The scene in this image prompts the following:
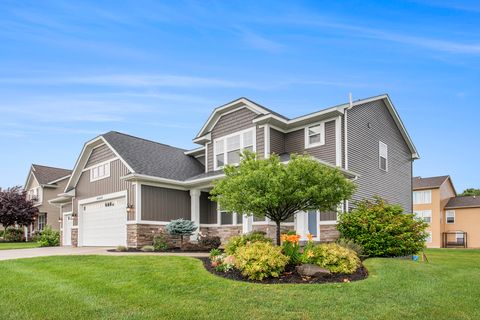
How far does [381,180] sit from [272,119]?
6794 millimetres

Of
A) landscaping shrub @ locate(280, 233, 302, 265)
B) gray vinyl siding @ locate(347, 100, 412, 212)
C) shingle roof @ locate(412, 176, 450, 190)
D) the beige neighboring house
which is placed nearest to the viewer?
landscaping shrub @ locate(280, 233, 302, 265)

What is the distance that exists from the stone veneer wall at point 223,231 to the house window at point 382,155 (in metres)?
7.95

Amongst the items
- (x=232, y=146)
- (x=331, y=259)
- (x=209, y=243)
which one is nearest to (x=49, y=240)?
(x=209, y=243)

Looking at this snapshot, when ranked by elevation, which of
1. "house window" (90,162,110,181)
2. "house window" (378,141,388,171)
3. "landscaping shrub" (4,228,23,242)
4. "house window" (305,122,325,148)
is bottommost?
"landscaping shrub" (4,228,23,242)

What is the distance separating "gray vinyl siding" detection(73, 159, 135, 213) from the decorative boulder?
450 inches

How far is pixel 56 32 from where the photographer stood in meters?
12.5

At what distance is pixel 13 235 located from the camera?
37.4 meters

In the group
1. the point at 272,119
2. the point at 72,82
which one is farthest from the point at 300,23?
the point at 72,82

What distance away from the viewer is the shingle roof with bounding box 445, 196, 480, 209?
3672 centimetres

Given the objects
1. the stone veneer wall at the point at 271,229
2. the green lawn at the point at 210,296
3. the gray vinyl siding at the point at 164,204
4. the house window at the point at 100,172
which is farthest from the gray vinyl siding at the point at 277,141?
the house window at the point at 100,172

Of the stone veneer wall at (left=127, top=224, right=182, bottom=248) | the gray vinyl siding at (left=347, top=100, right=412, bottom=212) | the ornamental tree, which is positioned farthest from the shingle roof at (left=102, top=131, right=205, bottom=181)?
the gray vinyl siding at (left=347, top=100, right=412, bottom=212)

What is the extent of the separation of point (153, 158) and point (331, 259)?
13.8 meters

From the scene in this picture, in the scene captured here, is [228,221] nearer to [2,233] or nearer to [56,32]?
[56,32]

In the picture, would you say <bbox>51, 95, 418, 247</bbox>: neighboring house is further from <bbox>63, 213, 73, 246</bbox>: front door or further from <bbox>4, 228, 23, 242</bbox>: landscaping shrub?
<bbox>4, 228, 23, 242</bbox>: landscaping shrub
